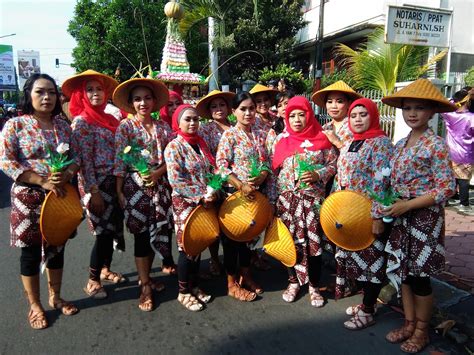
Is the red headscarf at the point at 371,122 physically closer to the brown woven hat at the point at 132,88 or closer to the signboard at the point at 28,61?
the brown woven hat at the point at 132,88

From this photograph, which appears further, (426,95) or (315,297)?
(315,297)

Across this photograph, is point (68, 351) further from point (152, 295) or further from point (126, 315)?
point (152, 295)

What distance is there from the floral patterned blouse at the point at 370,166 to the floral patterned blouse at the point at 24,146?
2204 mm

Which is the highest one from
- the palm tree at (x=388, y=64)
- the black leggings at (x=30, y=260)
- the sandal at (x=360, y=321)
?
the palm tree at (x=388, y=64)

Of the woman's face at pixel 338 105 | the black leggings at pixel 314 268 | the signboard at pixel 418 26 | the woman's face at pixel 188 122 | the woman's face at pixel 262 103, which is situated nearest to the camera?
the woman's face at pixel 188 122

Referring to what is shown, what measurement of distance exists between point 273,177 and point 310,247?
680mm

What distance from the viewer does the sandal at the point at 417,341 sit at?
8.46 feet

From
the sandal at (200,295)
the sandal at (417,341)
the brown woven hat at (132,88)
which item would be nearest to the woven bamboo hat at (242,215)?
the sandal at (200,295)

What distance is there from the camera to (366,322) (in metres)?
2.91

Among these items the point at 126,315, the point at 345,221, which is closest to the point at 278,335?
the point at 345,221

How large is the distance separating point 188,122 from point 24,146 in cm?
120

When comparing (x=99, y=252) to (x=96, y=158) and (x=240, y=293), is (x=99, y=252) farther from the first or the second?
(x=240, y=293)

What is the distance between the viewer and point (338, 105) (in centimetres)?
355

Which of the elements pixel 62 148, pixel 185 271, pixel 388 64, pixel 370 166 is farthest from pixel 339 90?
pixel 388 64
